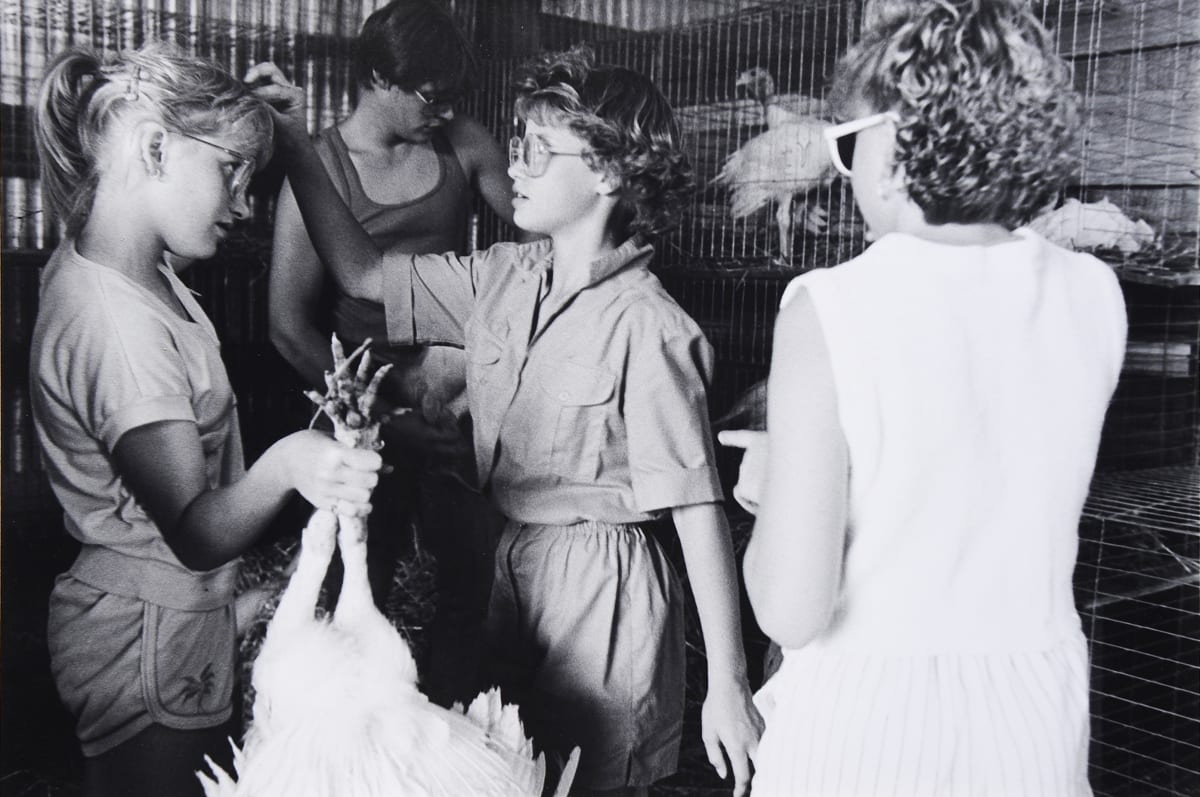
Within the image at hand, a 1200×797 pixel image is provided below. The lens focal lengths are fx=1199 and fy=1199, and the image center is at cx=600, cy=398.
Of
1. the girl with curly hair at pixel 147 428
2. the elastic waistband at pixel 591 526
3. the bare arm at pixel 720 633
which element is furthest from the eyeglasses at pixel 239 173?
the bare arm at pixel 720 633

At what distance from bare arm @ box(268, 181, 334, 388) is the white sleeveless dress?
0.76 m

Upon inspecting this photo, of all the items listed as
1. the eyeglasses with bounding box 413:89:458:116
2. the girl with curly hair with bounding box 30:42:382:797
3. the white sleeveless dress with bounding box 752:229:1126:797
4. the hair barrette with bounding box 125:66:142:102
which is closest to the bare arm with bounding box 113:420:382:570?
the girl with curly hair with bounding box 30:42:382:797

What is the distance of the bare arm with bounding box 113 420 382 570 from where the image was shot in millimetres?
1609

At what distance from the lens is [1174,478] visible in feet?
9.51

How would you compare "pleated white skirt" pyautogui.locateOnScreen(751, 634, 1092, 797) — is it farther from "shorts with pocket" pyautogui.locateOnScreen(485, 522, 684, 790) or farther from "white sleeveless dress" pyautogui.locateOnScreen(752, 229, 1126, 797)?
"shorts with pocket" pyautogui.locateOnScreen(485, 522, 684, 790)

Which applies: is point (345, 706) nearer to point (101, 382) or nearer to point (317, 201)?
point (101, 382)

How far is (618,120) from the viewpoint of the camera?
1870 millimetres

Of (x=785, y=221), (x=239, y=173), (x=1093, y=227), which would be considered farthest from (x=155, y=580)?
(x=1093, y=227)

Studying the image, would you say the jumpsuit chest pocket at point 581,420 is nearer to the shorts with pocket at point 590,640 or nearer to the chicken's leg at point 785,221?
the shorts with pocket at point 590,640

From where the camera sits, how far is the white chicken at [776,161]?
2.09 metres

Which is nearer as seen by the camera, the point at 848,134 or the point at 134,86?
the point at 848,134

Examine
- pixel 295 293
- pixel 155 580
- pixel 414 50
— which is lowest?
pixel 155 580

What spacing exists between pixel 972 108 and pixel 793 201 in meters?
0.78

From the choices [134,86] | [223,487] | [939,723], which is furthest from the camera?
[223,487]
